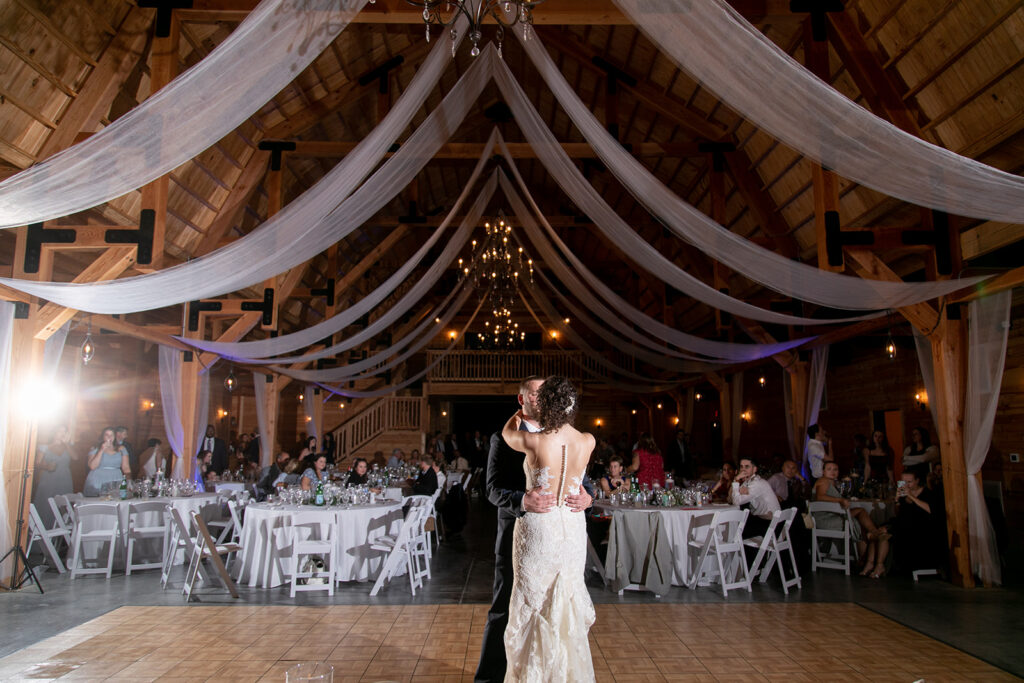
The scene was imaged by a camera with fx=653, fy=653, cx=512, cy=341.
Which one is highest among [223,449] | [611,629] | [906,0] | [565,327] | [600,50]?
[600,50]

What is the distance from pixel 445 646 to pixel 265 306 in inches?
239

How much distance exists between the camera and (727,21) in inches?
130

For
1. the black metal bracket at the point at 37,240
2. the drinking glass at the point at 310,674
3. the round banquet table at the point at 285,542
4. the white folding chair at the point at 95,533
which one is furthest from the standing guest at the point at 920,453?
the black metal bracket at the point at 37,240

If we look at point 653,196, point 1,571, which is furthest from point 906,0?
point 1,571

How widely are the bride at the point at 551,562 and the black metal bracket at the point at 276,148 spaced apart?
7.34 metres

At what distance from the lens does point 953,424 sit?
6.27 meters

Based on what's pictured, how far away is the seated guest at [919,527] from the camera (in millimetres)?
6402

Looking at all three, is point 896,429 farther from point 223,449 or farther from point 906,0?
point 223,449

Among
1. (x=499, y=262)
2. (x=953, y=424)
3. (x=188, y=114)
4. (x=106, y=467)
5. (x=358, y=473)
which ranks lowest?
(x=358, y=473)

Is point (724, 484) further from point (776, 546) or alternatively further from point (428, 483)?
point (428, 483)

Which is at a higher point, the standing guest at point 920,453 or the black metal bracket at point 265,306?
the black metal bracket at point 265,306

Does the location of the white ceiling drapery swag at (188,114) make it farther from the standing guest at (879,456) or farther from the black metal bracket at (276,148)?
the standing guest at (879,456)

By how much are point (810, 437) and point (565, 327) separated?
14.1ft

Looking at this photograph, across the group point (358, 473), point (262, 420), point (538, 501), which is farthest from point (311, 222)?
point (262, 420)
